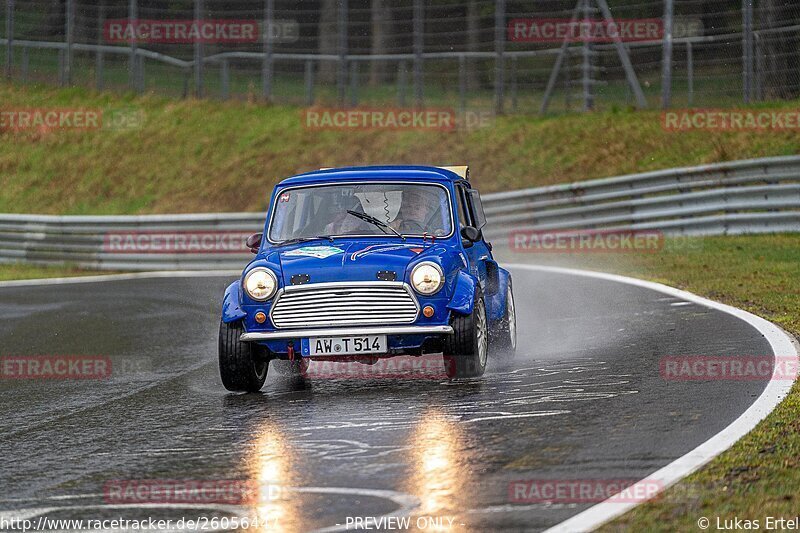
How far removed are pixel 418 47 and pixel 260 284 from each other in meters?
20.4

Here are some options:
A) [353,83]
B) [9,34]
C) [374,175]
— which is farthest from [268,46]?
[374,175]

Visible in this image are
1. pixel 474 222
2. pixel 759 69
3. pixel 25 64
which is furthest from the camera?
pixel 25 64

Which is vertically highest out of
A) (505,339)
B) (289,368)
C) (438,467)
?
(438,467)

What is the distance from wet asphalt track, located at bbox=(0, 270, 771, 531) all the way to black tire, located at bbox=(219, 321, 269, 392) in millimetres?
118

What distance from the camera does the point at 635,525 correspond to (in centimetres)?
527

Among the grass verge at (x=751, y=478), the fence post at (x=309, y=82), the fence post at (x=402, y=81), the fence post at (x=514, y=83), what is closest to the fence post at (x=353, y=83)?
the fence post at (x=309, y=82)

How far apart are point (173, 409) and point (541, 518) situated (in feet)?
13.1

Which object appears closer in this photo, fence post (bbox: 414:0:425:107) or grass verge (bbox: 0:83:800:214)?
grass verge (bbox: 0:83:800:214)

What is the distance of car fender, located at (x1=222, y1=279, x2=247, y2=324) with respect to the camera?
9.26 meters

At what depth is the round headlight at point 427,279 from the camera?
357 inches

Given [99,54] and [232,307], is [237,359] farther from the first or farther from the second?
[99,54]

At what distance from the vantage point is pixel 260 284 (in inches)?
364

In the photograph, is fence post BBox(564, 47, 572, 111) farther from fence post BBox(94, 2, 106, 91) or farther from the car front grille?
the car front grille

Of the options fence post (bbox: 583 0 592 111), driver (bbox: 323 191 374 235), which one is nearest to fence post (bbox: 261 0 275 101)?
fence post (bbox: 583 0 592 111)
